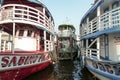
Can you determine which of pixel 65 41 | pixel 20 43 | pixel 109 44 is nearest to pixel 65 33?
pixel 65 41

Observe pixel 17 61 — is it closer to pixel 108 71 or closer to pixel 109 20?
pixel 108 71

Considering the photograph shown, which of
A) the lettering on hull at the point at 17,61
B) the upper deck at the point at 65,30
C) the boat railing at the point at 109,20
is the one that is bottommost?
the lettering on hull at the point at 17,61

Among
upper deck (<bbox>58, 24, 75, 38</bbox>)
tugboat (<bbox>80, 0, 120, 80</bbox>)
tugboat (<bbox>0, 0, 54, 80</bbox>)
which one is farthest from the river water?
upper deck (<bbox>58, 24, 75, 38</bbox>)

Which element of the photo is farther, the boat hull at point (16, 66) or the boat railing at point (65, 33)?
the boat railing at point (65, 33)

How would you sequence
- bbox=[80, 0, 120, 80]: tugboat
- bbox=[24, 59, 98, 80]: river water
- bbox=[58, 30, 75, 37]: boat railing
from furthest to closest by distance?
bbox=[58, 30, 75, 37]: boat railing
bbox=[24, 59, 98, 80]: river water
bbox=[80, 0, 120, 80]: tugboat

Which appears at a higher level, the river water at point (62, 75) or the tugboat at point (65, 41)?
the tugboat at point (65, 41)

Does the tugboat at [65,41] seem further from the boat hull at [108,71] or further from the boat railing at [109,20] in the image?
the boat hull at [108,71]

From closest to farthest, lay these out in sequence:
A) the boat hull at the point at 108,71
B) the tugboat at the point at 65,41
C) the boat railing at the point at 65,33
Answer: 1. the boat hull at the point at 108,71
2. the tugboat at the point at 65,41
3. the boat railing at the point at 65,33

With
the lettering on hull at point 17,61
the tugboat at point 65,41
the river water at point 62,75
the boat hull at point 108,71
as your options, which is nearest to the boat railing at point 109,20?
the boat hull at point 108,71

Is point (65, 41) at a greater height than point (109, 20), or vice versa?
point (109, 20)

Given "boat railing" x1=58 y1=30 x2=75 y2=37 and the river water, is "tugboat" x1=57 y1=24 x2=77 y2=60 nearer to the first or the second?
"boat railing" x1=58 y1=30 x2=75 y2=37

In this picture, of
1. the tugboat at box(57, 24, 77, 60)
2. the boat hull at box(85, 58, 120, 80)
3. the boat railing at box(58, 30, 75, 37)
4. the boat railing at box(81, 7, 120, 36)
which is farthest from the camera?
the boat railing at box(58, 30, 75, 37)

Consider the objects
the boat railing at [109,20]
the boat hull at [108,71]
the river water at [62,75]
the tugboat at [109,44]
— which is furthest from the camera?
the river water at [62,75]

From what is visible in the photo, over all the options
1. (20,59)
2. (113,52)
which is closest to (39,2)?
(20,59)
